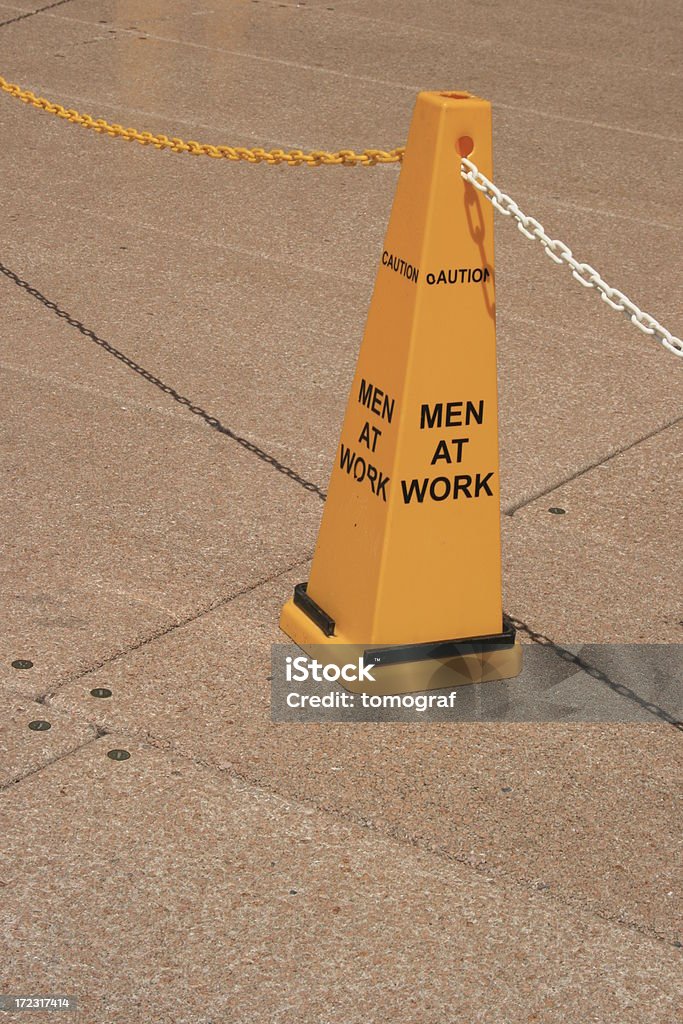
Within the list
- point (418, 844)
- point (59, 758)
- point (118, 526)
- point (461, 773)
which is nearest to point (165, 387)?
point (118, 526)

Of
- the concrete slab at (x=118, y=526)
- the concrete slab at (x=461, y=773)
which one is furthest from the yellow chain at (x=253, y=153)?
the concrete slab at (x=461, y=773)

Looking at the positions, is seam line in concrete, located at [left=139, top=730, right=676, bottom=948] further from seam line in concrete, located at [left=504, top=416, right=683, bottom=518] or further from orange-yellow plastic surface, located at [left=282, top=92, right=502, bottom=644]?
seam line in concrete, located at [left=504, top=416, right=683, bottom=518]

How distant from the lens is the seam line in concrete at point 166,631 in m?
4.00

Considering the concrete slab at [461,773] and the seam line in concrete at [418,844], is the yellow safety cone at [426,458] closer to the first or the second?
the concrete slab at [461,773]

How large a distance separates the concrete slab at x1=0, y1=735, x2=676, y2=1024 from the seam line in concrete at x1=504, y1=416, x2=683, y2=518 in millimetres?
1885

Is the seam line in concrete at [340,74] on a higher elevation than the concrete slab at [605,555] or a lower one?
higher

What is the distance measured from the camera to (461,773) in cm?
377

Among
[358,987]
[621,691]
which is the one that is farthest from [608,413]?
[358,987]

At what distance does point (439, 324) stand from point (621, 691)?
1.12 meters

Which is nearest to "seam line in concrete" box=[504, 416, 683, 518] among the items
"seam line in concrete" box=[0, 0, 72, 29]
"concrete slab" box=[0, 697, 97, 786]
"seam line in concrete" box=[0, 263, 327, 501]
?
"seam line in concrete" box=[0, 263, 327, 501]

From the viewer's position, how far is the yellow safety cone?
3.82 m

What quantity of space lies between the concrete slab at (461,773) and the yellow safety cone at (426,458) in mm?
241

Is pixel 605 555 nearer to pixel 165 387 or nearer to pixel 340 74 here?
pixel 165 387

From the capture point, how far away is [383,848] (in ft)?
11.4
